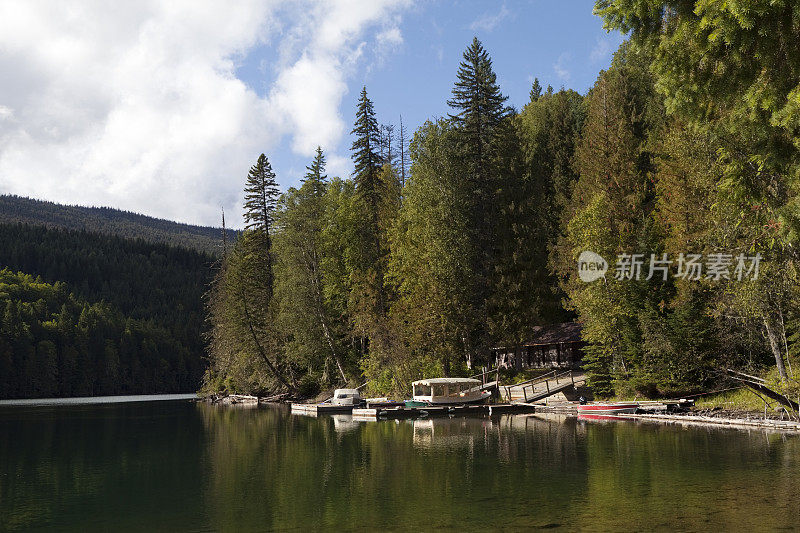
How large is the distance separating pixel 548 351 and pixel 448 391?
1629 cm

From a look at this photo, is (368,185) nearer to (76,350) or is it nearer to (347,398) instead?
(347,398)

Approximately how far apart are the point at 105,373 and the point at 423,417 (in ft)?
383

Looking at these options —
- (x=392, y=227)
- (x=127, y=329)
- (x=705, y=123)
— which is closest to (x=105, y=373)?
(x=127, y=329)

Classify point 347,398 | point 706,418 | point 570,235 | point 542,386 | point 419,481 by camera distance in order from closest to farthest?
point 419,481, point 706,418, point 570,235, point 542,386, point 347,398

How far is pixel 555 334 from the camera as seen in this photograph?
56000 mm

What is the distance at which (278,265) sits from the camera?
71.9m

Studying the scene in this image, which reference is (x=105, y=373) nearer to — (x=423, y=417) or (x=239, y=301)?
(x=239, y=301)

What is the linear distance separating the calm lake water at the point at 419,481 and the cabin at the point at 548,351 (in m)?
17.9

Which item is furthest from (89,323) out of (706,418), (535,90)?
(706,418)

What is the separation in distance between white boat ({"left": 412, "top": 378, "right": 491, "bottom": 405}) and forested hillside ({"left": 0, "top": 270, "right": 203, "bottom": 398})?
347ft

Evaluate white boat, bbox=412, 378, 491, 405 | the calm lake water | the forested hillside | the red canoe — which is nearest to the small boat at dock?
white boat, bbox=412, 378, 491, 405

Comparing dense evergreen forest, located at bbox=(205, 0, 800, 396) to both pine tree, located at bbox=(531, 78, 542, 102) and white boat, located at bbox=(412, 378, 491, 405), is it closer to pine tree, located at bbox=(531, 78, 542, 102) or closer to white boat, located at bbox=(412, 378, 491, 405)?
white boat, located at bbox=(412, 378, 491, 405)

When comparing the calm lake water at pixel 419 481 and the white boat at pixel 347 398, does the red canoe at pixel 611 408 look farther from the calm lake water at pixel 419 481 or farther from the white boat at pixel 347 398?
the white boat at pixel 347 398

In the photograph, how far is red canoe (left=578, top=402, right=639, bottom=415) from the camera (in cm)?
3916
